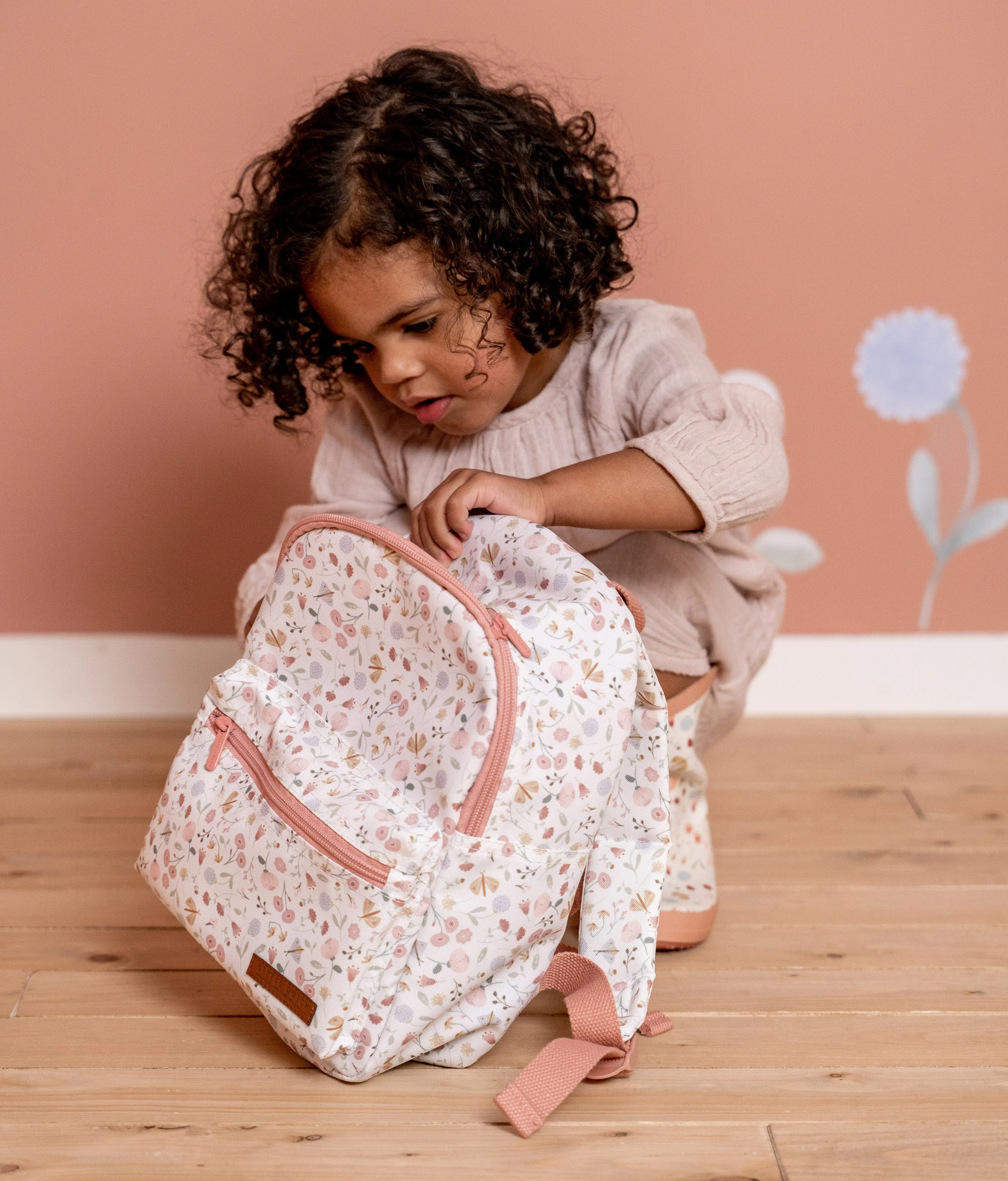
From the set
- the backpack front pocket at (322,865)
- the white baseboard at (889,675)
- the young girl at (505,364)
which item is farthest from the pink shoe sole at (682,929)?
the white baseboard at (889,675)

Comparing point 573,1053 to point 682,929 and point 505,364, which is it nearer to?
point 682,929

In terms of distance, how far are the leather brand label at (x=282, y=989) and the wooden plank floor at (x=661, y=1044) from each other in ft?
0.25

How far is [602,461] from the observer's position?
0.95m

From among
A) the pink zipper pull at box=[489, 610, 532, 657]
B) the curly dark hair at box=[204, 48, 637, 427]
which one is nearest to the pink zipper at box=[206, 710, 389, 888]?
the pink zipper pull at box=[489, 610, 532, 657]

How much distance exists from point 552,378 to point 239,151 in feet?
1.90

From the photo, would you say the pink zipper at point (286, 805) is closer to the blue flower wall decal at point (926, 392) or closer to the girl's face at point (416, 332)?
the girl's face at point (416, 332)

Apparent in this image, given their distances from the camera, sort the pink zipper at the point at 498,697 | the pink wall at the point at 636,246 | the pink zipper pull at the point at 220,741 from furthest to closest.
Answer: the pink wall at the point at 636,246, the pink zipper pull at the point at 220,741, the pink zipper at the point at 498,697

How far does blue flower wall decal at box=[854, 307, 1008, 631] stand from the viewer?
150cm

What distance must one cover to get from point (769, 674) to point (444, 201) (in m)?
0.89

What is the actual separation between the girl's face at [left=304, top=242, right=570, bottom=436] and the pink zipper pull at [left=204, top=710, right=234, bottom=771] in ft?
1.04

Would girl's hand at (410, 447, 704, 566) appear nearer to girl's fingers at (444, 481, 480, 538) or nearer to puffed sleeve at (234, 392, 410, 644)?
girl's fingers at (444, 481, 480, 538)

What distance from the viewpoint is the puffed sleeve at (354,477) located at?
1203mm

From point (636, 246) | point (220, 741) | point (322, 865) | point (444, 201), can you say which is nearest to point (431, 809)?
point (322, 865)

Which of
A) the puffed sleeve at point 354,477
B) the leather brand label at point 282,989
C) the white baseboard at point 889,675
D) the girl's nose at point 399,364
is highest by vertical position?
the girl's nose at point 399,364
